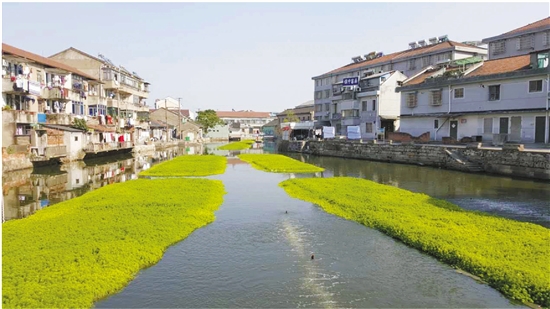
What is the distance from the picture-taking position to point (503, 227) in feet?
61.0

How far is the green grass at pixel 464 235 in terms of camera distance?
12773 millimetres

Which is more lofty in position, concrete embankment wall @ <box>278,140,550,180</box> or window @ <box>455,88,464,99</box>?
window @ <box>455,88,464,99</box>

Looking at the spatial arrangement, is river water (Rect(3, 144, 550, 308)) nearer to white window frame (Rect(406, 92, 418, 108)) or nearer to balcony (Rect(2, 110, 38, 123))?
balcony (Rect(2, 110, 38, 123))

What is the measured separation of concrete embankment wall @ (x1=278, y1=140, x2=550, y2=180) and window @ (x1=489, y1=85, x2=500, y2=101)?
918cm

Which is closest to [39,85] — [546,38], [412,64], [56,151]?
[56,151]

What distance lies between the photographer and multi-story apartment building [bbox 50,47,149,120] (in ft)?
246

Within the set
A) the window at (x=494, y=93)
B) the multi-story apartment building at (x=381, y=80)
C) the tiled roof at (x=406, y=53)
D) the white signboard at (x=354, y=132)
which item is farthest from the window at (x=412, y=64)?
the window at (x=494, y=93)

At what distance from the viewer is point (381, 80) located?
75.1 m

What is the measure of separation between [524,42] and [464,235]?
2253 inches

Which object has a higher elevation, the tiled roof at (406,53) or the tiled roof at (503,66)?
the tiled roof at (406,53)

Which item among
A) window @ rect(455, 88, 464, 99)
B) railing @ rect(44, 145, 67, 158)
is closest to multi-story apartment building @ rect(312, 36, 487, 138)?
window @ rect(455, 88, 464, 99)

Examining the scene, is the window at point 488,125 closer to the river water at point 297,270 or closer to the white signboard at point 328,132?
the river water at point 297,270

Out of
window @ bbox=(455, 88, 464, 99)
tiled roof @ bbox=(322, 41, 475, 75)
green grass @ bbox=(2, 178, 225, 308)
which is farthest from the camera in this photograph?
tiled roof @ bbox=(322, 41, 475, 75)

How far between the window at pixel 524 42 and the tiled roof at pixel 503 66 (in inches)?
392
